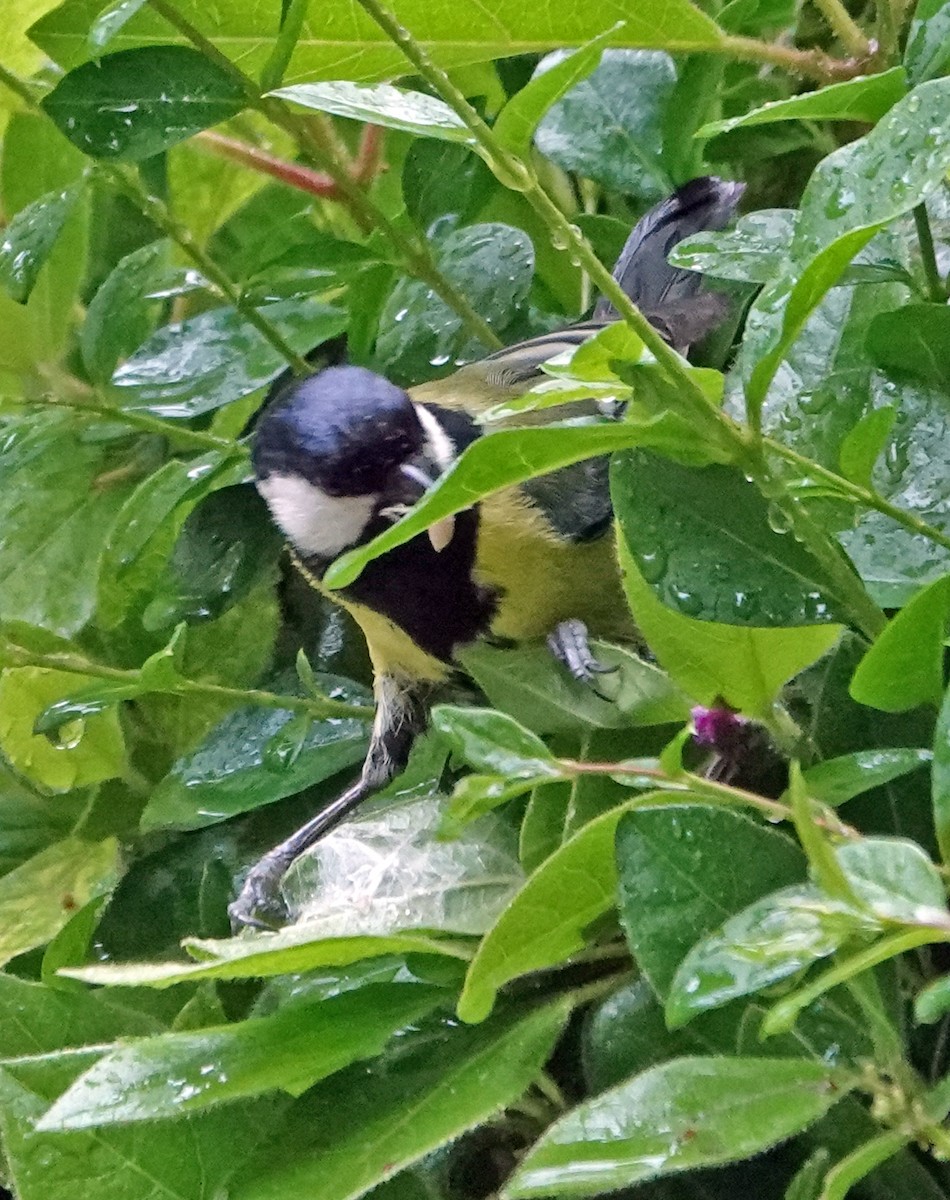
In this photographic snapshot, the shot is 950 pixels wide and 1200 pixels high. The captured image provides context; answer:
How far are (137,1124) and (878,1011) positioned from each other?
21 cm

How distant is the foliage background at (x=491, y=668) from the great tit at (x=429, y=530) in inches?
0.9

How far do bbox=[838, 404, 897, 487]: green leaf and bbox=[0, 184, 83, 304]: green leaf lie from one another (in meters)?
0.34

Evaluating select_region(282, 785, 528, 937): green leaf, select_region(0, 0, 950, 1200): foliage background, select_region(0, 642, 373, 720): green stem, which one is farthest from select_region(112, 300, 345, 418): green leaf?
select_region(282, 785, 528, 937): green leaf

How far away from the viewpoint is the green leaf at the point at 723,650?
1.12ft

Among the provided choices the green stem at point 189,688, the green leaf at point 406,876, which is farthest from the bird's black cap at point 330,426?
the green leaf at point 406,876

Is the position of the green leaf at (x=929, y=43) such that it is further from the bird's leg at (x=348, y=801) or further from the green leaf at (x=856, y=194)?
the bird's leg at (x=348, y=801)

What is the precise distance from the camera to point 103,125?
1.45ft

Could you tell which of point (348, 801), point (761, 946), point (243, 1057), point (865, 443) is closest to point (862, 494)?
point (865, 443)

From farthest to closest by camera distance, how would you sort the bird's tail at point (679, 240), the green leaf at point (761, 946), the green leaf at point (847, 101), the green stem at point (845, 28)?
the bird's tail at point (679, 240), the green stem at point (845, 28), the green leaf at point (847, 101), the green leaf at point (761, 946)

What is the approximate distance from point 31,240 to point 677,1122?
0.41 metres

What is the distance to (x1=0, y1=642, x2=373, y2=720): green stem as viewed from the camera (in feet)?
1.70

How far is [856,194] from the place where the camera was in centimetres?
31

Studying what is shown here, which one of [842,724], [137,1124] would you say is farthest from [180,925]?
[842,724]

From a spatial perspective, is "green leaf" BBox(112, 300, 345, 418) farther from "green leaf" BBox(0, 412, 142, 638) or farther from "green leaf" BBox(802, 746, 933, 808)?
"green leaf" BBox(802, 746, 933, 808)
